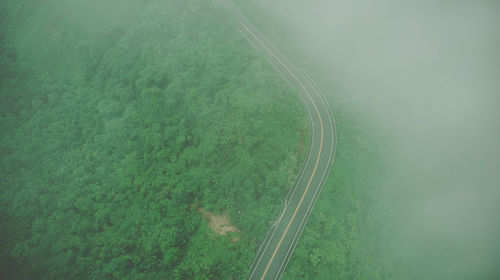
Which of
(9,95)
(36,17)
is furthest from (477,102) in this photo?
(36,17)

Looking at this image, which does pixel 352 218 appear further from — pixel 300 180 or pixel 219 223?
pixel 219 223

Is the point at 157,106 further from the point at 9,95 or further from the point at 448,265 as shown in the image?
the point at 448,265

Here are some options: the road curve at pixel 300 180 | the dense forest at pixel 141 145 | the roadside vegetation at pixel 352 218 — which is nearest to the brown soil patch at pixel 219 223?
the dense forest at pixel 141 145

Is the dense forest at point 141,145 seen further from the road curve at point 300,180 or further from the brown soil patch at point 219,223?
the road curve at point 300,180

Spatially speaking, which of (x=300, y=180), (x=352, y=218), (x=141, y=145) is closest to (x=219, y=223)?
(x=300, y=180)

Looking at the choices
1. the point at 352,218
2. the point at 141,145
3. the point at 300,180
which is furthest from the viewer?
the point at 141,145

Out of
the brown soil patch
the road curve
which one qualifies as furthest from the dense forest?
the road curve

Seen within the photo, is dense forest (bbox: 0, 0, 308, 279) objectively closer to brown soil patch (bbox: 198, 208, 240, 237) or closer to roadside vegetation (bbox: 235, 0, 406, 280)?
brown soil patch (bbox: 198, 208, 240, 237)
